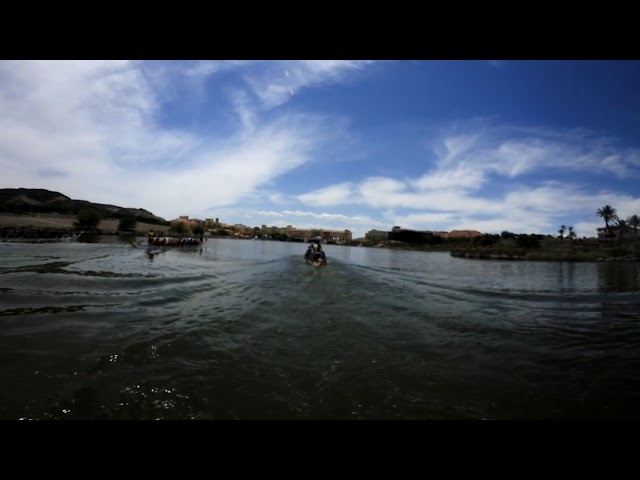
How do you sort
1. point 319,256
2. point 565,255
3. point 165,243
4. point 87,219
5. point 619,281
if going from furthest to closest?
point 87,219 → point 565,255 → point 165,243 → point 319,256 → point 619,281

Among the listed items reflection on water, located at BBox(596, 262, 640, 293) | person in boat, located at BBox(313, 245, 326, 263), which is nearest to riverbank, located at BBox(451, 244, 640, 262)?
reflection on water, located at BBox(596, 262, 640, 293)

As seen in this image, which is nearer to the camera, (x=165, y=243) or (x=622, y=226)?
(x=165, y=243)

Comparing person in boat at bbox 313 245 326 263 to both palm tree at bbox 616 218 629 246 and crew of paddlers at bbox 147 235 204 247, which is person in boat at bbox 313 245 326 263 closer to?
crew of paddlers at bbox 147 235 204 247

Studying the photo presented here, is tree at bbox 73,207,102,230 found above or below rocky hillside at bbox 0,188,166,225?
below

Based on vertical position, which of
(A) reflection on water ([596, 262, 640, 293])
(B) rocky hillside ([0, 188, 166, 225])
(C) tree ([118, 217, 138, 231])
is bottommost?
(A) reflection on water ([596, 262, 640, 293])

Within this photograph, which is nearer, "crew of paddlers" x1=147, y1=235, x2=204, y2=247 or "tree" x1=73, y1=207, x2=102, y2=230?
"crew of paddlers" x1=147, y1=235, x2=204, y2=247

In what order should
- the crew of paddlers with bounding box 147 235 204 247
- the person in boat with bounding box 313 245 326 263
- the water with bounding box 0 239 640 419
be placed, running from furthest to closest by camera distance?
the crew of paddlers with bounding box 147 235 204 247 < the person in boat with bounding box 313 245 326 263 < the water with bounding box 0 239 640 419

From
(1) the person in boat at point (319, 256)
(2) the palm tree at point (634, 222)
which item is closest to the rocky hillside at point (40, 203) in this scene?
(1) the person in boat at point (319, 256)

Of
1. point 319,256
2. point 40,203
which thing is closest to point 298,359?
point 319,256

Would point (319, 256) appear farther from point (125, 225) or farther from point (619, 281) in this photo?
point (125, 225)

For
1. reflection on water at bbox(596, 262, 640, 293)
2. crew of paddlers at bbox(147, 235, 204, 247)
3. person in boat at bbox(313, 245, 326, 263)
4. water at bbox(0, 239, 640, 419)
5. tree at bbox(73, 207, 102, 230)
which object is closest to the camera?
water at bbox(0, 239, 640, 419)

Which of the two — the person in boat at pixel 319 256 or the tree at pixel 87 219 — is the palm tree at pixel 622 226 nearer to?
the person in boat at pixel 319 256

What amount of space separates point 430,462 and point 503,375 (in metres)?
5.76

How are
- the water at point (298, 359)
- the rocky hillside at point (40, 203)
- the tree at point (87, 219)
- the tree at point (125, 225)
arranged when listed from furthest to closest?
1. the rocky hillside at point (40, 203)
2. the tree at point (125, 225)
3. the tree at point (87, 219)
4. the water at point (298, 359)
